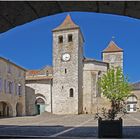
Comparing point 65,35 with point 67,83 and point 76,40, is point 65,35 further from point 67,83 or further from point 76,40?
point 67,83

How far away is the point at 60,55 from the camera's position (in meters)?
35.9

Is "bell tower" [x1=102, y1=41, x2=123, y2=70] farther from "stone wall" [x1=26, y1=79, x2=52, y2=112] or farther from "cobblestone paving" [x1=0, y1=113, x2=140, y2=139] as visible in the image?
"cobblestone paving" [x1=0, y1=113, x2=140, y2=139]

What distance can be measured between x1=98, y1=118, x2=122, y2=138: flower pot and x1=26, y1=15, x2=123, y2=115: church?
2638 cm

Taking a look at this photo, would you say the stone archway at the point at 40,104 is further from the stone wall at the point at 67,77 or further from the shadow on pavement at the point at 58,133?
the shadow on pavement at the point at 58,133

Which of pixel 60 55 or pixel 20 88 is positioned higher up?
pixel 60 55

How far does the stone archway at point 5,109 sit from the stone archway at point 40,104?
7.71m

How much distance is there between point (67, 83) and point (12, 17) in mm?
31232

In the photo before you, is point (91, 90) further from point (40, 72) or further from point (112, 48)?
point (112, 48)

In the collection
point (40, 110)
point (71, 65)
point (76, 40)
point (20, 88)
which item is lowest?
point (40, 110)

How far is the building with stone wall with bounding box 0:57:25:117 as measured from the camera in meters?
26.1

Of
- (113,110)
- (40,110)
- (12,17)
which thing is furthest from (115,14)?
(40,110)

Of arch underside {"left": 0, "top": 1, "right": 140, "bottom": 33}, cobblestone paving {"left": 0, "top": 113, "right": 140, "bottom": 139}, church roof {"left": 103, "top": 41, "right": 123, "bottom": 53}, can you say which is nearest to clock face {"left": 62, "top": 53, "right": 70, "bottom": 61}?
church roof {"left": 103, "top": 41, "right": 123, "bottom": 53}

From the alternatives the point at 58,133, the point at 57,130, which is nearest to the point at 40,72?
the point at 57,130

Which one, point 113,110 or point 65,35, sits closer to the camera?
point 113,110
